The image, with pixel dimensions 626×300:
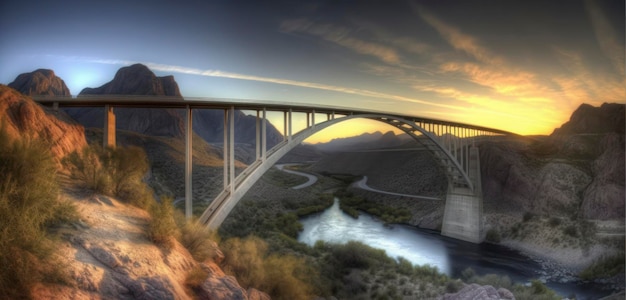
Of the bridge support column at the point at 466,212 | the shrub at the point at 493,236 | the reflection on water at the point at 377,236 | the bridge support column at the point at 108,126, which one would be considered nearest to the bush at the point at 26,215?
the bridge support column at the point at 108,126

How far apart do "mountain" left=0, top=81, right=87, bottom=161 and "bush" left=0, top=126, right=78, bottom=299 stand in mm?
1414

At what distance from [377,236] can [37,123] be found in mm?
24199

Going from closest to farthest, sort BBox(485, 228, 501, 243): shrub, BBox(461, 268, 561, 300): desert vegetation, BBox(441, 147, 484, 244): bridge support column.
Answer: BBox(461, 268, 561, 300): desert vegetation → BBox(485, 228, 501, 243): shrub → BBox(441, 147, 484, 244): bridge support column

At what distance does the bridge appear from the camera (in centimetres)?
729

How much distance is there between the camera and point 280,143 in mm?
10852

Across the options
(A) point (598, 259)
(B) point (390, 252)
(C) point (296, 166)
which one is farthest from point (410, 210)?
(C) point (296, 166)

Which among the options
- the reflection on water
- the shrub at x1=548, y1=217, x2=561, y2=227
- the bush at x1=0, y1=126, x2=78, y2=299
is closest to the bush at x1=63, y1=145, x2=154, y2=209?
the bush at x1=0, y1=126, x2=78, y2=299

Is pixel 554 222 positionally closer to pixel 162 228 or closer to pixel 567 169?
pixel 567 169

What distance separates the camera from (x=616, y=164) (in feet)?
62.6

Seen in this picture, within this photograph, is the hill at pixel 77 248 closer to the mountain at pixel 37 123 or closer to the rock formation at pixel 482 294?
the mountain at pixel 37 123

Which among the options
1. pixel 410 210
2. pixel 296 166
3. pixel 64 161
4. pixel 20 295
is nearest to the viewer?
pixel 20 295

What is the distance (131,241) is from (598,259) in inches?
830

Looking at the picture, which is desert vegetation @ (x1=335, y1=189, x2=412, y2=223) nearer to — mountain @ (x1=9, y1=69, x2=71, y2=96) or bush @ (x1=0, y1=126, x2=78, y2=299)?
mountain @ (x1=9, y1=69, x2=71, y2=96)

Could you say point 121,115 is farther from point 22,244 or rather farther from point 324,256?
point 22,244
